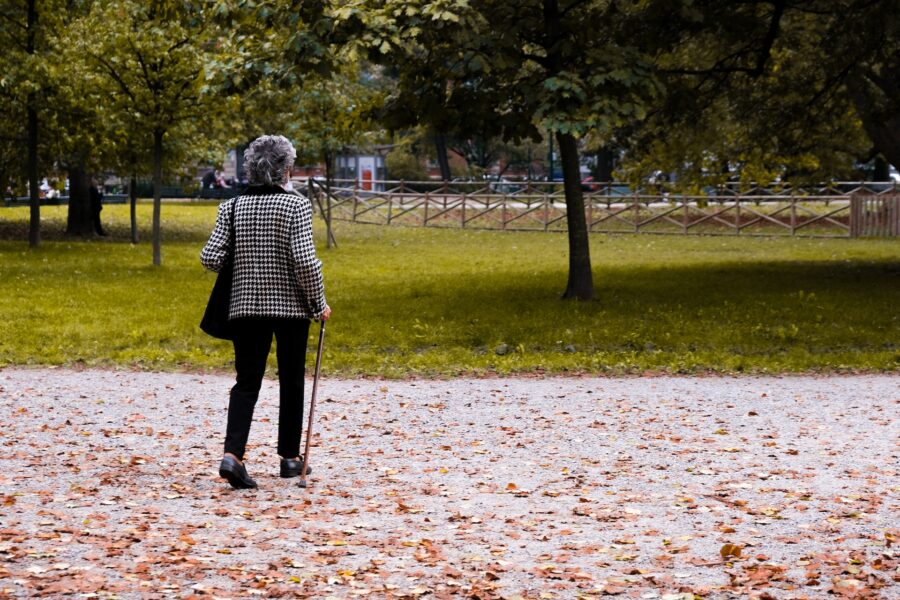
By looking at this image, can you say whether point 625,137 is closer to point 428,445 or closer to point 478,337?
point 478,337

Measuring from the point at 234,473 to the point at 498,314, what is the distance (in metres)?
8.98

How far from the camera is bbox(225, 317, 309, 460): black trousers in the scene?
23.5ft

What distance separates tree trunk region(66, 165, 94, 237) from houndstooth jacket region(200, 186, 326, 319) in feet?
85.1

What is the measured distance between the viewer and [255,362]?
721 centimetres

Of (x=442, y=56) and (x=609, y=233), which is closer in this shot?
(x=442, y=56)

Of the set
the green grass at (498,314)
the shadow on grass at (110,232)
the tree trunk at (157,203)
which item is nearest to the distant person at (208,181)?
the shadow on grass at (110,232)

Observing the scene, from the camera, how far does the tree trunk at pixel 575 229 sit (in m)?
17.0

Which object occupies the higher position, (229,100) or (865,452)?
(229,100)

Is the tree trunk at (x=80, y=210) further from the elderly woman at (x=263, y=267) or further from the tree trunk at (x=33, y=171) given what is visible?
the elderly woman at (x=263, y=267)

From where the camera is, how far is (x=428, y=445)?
28.7 feet

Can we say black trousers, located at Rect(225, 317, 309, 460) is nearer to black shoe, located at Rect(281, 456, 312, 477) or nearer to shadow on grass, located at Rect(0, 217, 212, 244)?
black shoe, located at Rect(281, 456, 312, 477)

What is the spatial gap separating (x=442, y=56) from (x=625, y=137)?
866 cm

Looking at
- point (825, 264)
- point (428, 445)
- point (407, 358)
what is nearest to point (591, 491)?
point (428, 445)

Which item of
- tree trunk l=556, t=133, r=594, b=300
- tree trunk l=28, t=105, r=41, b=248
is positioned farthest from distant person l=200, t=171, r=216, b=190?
tree trunk l=556, t=133, r=594, b=300
